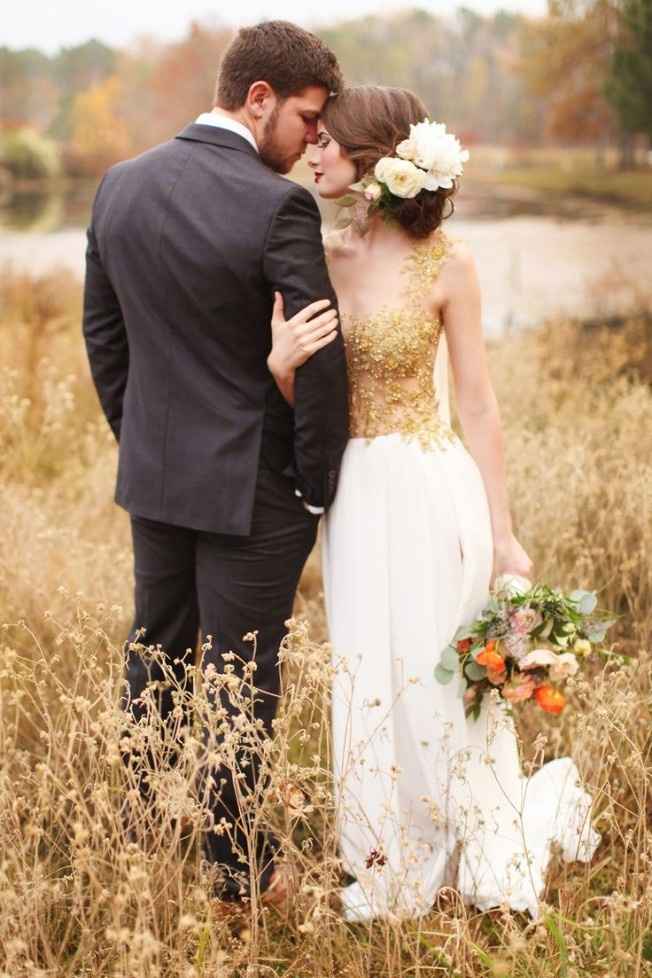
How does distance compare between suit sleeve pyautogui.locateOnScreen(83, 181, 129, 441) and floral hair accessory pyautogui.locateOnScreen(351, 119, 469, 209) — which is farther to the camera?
suit sleeve pyautogui.locateOnScreen(83, 181, 129, 441)

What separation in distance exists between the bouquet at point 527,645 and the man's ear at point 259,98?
1433 millimetres

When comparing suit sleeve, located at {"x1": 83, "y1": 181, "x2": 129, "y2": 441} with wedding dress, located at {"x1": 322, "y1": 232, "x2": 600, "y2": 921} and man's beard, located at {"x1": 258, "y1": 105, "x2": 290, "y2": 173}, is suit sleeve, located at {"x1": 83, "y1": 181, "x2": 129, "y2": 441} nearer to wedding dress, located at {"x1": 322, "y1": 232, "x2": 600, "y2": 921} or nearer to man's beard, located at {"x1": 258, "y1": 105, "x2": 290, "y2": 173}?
man's beard, located at {"x1": 258, "y1": 105, "x2": 290, "y2": 173}

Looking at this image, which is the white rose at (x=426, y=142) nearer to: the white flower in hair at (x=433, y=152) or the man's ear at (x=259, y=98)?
the white flower in hair at (x=433, y=152)

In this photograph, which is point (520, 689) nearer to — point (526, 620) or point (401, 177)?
point (526, 620)

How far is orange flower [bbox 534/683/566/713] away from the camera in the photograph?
2.43 metres

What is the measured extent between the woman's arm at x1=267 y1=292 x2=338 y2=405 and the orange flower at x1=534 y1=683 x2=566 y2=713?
3.28 feet

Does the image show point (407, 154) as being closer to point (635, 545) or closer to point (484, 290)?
point (635, 545)

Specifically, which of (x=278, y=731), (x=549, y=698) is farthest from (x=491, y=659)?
(x=278, y=731)

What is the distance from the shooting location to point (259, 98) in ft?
8.47

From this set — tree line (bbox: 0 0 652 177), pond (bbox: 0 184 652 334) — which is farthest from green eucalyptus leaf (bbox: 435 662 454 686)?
tree line (bbox: 0 0 652 177)

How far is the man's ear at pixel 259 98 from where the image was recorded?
8.41 ft

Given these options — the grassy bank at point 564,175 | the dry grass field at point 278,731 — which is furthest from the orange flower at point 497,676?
the grassy bank at point 564,175

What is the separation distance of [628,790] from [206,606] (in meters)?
1.60

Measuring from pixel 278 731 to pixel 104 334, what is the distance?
4.42 feet
